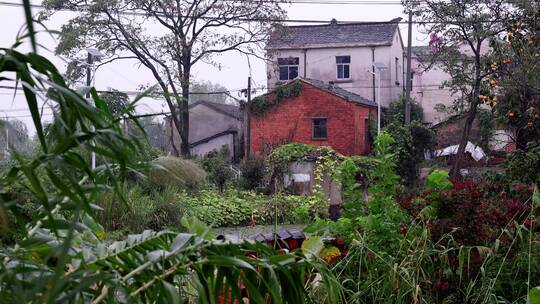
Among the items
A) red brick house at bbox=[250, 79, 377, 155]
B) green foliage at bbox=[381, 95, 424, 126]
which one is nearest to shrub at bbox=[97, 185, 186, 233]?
red brick house at bbox=[250, 79, 377, 155]

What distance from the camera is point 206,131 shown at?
123 feet

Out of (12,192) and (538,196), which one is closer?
(12,192)

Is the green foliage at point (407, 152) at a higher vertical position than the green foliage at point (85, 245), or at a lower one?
lower

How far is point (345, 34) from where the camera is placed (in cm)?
3866

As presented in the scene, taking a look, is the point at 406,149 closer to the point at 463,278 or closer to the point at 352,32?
the point at 352,32

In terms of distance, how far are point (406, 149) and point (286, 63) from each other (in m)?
13.9

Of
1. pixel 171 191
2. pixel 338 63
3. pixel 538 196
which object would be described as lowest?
pixel 171 191

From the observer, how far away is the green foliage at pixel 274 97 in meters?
32.8

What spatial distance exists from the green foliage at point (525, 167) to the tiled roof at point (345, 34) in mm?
29003

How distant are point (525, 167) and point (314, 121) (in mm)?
25369

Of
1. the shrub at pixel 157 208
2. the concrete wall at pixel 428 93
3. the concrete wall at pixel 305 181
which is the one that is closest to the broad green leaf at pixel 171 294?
the shrub at pixel 157 208

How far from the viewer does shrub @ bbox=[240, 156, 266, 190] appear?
23922mm


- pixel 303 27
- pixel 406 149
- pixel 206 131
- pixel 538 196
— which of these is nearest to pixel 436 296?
pixel 538 196

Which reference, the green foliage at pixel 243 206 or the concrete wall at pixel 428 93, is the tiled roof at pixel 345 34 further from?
the green foliage at pixel 243 206
